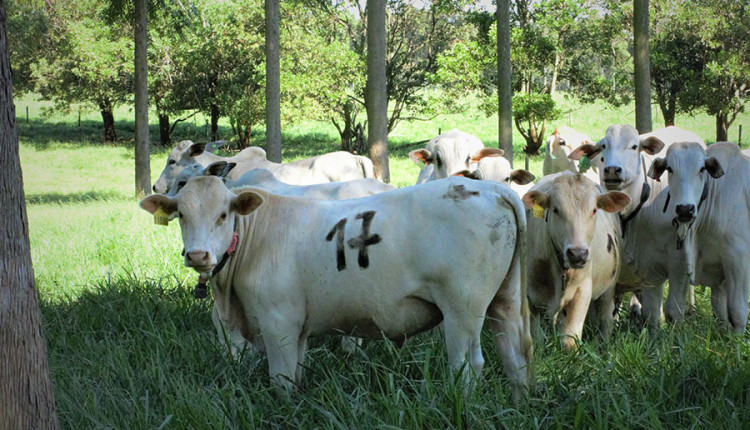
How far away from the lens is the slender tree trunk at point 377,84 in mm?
11117

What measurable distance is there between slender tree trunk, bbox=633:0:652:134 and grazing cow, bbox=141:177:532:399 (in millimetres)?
8818

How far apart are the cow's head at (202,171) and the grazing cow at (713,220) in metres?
4.12

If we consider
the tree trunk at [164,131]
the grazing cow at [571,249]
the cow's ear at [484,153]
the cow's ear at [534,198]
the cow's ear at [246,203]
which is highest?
the tree trunk at [164,131]

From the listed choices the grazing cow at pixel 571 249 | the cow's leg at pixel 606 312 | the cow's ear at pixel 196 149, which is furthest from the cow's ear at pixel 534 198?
the cow's ear at pixel 196 149

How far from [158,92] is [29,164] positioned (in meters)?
6.65

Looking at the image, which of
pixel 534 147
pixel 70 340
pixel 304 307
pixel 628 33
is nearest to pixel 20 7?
pixel 534 147

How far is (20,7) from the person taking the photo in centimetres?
3225

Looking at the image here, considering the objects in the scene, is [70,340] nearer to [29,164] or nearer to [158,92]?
[29,164]

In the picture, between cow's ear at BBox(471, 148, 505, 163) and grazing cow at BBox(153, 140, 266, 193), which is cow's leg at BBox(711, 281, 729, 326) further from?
grazing cow at BBox(153, 140, 266, 193)

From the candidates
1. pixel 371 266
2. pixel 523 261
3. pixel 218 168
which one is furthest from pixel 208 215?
pixel 218 168

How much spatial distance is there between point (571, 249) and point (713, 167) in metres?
1.82

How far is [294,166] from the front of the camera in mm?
10469

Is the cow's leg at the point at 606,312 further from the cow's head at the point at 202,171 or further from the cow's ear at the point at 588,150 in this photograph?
the cow's head at the point at 202,171

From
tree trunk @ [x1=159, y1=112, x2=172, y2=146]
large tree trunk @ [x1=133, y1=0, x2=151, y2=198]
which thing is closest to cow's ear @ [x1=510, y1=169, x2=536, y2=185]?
large tree trunk @ [x1=133, y1=0, x2=151, y2=198]
